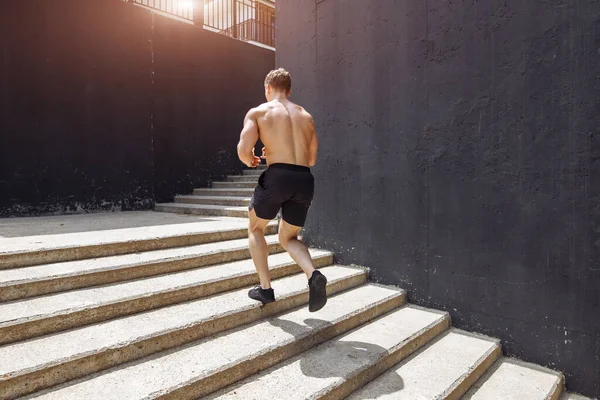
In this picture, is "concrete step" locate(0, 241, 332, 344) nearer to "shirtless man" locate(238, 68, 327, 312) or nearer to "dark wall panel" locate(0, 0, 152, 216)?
"shirtless man" locate(238, 68, 327, 312)

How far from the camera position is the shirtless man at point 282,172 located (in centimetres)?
288

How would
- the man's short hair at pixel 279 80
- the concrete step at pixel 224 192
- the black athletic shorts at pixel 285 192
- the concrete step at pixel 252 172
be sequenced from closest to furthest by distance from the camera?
the black athletic shorts at pixel 285 192 → the man's short hair at pixel 279 80 → the concrete step at pixel 224 192 → the concrete step at pixel 252 172

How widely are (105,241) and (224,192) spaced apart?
395 centimetres

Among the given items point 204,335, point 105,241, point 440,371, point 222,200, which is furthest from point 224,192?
point 440,371

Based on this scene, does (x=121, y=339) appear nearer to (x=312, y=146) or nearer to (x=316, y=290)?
(x=316, y=290)

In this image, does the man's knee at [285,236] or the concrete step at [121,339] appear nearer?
the concrete step at [121,339]

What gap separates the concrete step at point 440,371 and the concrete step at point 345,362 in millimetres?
73

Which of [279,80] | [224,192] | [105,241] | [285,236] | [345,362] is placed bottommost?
[345,362]

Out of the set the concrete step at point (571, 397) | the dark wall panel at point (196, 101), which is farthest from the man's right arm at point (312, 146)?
the dark wall panel at point (196, 101)

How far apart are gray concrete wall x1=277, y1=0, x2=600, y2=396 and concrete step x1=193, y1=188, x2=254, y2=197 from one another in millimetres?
2449

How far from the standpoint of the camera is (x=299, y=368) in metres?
2.65

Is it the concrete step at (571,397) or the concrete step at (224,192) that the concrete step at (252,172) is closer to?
the concrete step at (224,192)

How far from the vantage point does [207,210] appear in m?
6.27

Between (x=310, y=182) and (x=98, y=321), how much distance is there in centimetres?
184
